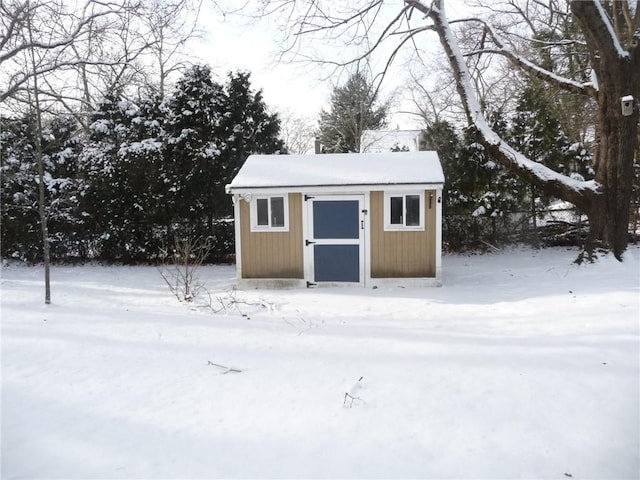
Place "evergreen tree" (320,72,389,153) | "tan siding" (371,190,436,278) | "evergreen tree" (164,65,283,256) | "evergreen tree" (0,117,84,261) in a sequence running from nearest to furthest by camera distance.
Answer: "tan siding" (371,190,436,278)
"evergreen tree" (0,117,84,261)
"evergreen tree" (164,65,283,256)
"evergreen tree" (320,72,389,153)

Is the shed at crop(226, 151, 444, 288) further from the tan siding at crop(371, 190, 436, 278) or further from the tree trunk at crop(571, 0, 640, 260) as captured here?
the tree trunk at crop(571, 0, 640, 260)

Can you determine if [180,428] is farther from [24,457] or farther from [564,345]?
[564,345]

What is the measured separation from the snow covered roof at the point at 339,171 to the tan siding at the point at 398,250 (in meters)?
0.53

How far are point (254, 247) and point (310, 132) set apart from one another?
23207 mm

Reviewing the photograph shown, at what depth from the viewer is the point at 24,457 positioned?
9.07 feet

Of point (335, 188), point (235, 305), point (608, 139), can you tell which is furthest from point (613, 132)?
point (235, 305)

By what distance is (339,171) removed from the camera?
8852 mm

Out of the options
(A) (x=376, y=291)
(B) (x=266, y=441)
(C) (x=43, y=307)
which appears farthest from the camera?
(A) (x=376, y=291)

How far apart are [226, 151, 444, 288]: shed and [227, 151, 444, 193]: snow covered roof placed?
0.02 m

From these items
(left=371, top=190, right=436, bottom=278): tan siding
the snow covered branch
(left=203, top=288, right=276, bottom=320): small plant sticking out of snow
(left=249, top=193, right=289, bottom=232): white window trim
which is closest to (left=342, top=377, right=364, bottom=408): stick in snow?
(left=203, top=288, right=276, bottom=320): small plant sticking out of snow

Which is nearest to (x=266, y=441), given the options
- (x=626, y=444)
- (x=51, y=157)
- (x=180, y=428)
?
(x=180, y=428)

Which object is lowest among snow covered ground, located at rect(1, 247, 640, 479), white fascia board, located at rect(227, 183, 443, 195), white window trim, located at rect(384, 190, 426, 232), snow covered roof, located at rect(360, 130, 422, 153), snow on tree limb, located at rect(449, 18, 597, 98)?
snow covered ground, located at rect(1, 247, 640, 479)

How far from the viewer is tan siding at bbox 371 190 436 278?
333 inches

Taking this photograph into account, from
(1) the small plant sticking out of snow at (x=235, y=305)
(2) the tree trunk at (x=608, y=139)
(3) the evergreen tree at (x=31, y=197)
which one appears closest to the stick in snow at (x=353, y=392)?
(1) the small plant sticking out of snow at (x=235, y=305)
